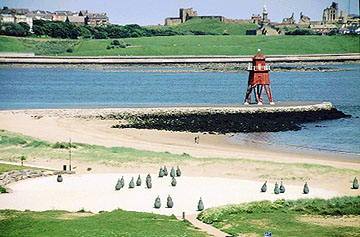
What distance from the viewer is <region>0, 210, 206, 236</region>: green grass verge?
101 ft

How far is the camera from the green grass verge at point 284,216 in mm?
32125

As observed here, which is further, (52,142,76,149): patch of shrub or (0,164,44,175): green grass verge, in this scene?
(52,142,76,149): patch of shrub

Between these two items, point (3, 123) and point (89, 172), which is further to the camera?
point (3, 123)

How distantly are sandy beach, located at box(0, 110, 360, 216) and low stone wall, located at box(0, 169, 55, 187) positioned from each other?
0.51 metres

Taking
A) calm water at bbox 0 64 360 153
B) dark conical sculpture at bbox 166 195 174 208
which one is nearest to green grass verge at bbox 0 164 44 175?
dark conical sculpture at bbox 166 195 174 208

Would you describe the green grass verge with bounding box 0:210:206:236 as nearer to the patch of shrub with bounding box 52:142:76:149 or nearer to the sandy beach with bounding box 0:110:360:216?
the sandy beach with bounding box 0:110:360:216

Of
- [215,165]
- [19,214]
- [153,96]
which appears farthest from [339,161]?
[153,96]

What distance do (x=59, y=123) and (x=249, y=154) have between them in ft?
76.3

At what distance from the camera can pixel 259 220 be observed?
34281mm

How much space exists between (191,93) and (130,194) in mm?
82032

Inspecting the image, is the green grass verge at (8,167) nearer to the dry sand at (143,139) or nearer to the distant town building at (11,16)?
the dry sand at (143,139)

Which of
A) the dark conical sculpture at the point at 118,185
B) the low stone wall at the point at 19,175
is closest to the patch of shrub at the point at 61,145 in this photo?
the low stone wall at the point at 19,175

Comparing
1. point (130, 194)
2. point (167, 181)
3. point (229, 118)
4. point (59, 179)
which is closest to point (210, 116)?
point (229, 118)

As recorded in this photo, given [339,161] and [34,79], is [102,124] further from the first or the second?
[34,79]
